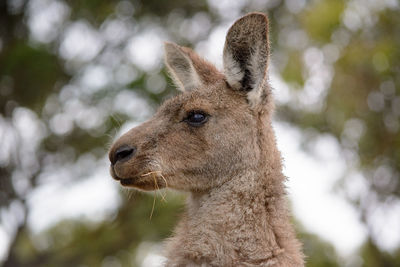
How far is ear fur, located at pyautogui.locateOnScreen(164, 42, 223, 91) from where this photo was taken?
4.19m

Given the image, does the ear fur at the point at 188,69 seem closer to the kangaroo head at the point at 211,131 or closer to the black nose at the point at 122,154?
the kangaroo head at the point at 211,131

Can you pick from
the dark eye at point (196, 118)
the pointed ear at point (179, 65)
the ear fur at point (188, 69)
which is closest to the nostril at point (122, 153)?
the dark eye at point (196, 118)

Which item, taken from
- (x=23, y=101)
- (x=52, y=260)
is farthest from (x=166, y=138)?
(x=52, y=260)

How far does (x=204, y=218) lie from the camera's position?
367 cm

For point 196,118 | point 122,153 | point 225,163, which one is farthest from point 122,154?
point 225,163

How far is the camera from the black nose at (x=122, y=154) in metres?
3.67

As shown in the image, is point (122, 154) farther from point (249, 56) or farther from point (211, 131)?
point (249, 56)

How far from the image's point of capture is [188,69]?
4.52m

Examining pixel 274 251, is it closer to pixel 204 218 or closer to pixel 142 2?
pixel 204 218

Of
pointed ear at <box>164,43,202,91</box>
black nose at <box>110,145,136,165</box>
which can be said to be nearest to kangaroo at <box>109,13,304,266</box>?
black nose at <box>110,145,136,165</box>

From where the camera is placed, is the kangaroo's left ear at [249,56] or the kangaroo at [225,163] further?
the kangaroo's left ear at [249,56]

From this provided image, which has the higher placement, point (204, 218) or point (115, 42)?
point (115, 42)

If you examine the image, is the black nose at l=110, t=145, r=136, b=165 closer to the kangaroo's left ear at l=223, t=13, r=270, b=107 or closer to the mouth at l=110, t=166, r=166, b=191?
the mouth at l=110, t=166, r=166, b=191

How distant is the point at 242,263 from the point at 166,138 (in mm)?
1032
